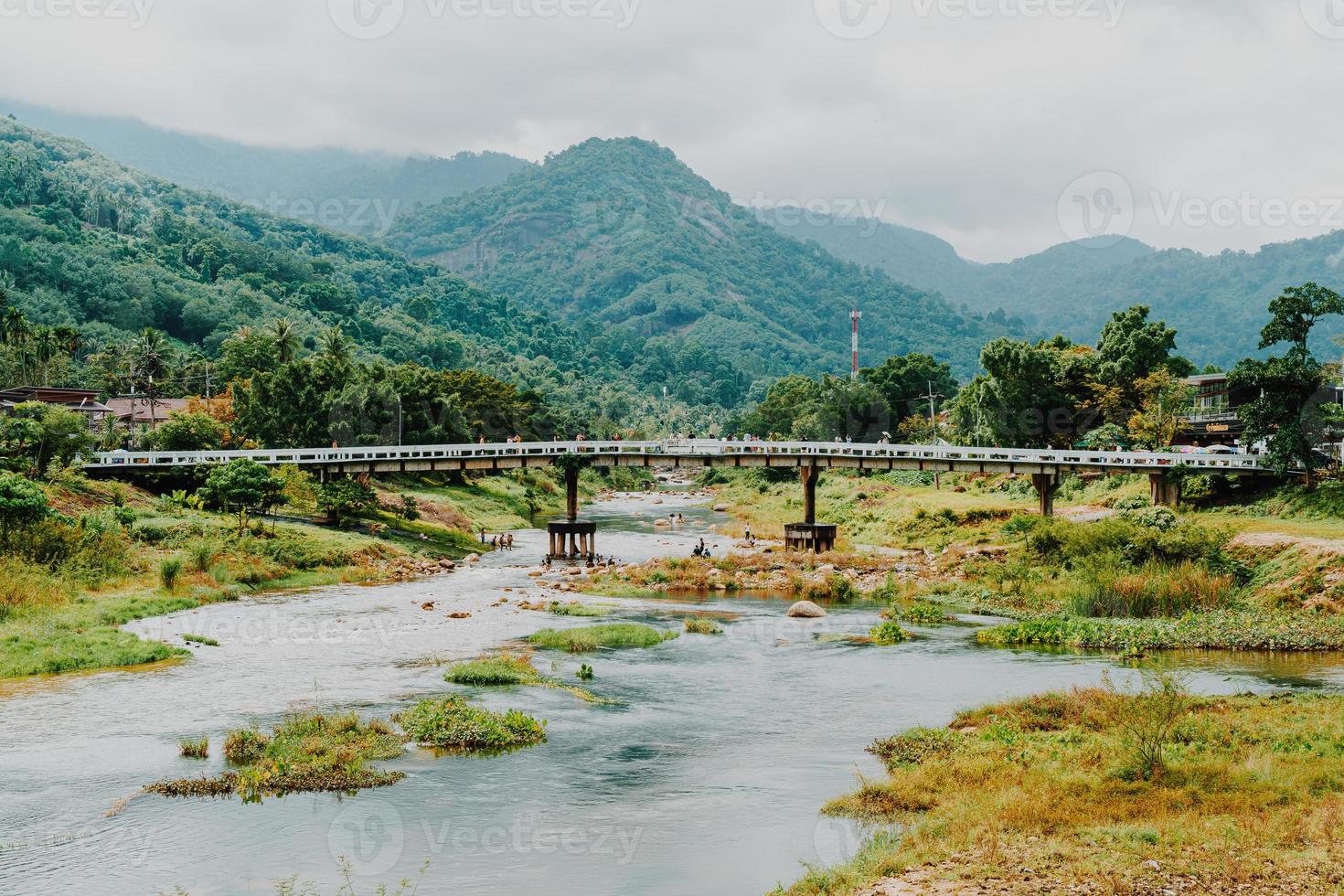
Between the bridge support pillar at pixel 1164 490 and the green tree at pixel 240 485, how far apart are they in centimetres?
5698

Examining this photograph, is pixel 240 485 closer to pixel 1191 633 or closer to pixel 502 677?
pixel 502 677

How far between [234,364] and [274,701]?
109514mm

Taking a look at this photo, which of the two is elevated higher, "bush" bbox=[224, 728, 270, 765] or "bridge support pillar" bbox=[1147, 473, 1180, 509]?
"bridge support pillar" bbox=[1147, 473, 1180, 509]

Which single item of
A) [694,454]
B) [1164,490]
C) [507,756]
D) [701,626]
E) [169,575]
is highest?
[694,454]

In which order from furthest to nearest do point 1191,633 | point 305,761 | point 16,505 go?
1. point 16,505
2. point 1191,633
3. point 305,761

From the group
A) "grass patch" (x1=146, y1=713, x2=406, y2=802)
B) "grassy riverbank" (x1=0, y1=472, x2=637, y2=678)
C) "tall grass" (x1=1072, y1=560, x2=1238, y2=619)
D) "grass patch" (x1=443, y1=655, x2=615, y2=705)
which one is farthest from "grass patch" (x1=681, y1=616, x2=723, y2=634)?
"grassy riverbank" (x1=0, y1=472, x2=637, y2=678)

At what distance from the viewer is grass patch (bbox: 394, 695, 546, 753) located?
3117cm

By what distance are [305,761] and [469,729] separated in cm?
471

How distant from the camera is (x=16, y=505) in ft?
171

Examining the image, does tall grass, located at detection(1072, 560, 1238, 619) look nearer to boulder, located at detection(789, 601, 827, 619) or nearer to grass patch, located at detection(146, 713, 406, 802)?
boulder, located at detection(789, 601, 827, 619)

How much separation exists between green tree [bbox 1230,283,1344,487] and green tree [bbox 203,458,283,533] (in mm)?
60461

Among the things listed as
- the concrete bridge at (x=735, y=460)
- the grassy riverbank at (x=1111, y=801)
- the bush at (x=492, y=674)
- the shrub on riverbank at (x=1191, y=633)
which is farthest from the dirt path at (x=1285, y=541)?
the bush at (x=492, y=674)

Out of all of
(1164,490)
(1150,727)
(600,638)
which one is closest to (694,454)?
(1164,490)

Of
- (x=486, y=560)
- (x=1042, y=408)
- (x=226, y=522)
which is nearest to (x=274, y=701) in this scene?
(x=226, y=522)
